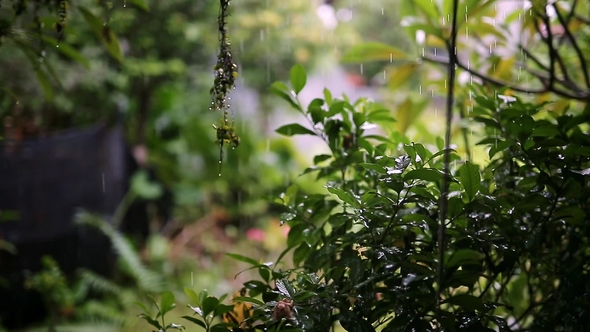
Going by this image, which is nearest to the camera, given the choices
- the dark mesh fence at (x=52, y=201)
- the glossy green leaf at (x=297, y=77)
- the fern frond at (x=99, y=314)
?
the glossy green leaf at (x=297, y=77)

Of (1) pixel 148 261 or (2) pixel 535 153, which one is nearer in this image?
(2) pixel 535 153

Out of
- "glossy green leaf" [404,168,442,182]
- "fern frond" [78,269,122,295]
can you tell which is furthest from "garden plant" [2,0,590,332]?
"fern frond" [78,269,122,295]

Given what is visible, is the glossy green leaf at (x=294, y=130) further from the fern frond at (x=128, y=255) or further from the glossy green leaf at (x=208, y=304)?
the fern frond at (x=128, y=255)

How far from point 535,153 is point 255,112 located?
2.85m

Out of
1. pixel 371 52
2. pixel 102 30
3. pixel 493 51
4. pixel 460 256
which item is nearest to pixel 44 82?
pixel 102 30

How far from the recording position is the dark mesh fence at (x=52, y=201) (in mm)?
1830

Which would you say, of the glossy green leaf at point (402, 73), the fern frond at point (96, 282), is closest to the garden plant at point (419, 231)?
the glossy green leaf at point (402, 73)

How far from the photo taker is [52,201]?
1988 mm

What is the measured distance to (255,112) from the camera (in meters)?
3.45

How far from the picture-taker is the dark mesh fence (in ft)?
6.00

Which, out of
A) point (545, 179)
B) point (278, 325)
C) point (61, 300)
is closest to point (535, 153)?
point (545, 179)

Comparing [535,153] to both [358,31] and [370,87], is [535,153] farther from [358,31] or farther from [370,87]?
[370,87]

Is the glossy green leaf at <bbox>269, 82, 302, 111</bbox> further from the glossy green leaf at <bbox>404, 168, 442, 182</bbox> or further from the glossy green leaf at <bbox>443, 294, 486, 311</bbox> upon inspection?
the glossy green leaf at <bbox>443, 294, 486, 311</bbox>

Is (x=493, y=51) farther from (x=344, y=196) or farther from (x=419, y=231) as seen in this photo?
(x=344, y=196)
